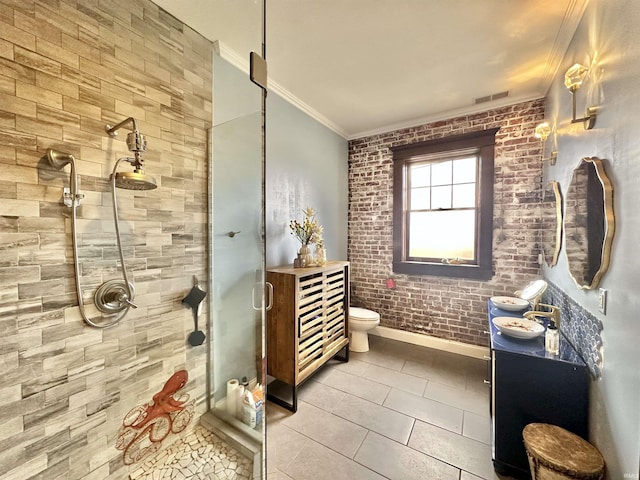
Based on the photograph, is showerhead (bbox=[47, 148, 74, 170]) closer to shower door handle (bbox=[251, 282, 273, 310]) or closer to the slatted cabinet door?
shower door handle (bbox=[251, 282, 273, 310])

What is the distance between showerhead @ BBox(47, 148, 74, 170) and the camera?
3.87 feet

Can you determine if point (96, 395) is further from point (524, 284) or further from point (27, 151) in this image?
point (524, 284)

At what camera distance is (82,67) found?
1266 millimetres

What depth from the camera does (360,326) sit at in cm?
292

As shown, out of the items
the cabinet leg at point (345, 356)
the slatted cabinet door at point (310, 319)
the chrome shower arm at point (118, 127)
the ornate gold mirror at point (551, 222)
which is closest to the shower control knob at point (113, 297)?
the chrome shower arm at point (118, 127)

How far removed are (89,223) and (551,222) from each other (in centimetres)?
347

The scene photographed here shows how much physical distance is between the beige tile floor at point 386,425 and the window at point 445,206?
3.84 feet

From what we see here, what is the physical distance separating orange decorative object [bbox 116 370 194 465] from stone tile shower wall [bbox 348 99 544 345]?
2.47 m

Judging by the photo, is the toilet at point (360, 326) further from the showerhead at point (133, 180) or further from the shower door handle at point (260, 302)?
the showerhead at point (133, 180)

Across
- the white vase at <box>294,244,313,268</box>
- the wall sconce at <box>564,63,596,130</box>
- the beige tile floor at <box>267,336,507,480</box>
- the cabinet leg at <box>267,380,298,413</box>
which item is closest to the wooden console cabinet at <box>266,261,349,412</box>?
the cabinet leg at <box>267,380,298,413</box>

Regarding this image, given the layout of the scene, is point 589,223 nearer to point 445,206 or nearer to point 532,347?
point 532,347

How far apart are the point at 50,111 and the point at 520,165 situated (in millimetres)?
3748

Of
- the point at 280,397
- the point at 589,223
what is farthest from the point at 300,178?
the point at 589,223

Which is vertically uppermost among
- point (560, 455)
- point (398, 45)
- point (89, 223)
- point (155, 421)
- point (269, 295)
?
point (398, 45)
